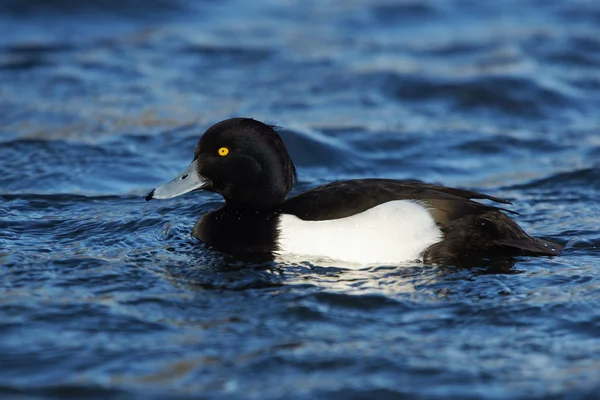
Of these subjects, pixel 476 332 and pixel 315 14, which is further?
pixel 315 14

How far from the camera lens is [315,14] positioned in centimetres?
1431

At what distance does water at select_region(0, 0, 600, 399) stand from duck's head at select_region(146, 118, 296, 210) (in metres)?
0.46

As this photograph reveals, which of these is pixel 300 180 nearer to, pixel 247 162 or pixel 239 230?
pixel 247 162

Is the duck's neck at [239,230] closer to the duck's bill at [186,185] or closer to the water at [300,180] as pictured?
the water at [300,180]

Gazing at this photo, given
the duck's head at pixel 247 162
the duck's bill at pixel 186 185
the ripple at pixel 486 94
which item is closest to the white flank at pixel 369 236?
the duck's head at pixel 247 162

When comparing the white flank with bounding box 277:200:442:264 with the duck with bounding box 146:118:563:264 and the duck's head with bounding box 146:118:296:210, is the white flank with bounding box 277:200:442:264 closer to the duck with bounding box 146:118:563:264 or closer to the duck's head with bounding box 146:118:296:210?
the duck with bounding box 146:118:563:264

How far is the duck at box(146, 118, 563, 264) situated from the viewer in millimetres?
5988

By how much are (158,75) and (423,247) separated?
6.28 metres

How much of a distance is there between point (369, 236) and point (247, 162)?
994mm

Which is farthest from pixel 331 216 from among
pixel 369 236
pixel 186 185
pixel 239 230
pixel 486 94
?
pixel 486 94

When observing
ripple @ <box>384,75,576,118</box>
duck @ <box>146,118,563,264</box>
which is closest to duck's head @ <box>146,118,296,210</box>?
duck @ <box>146,118,563,264</box>

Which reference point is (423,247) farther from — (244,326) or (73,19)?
(73,19)

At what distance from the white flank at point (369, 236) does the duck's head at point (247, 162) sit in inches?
16.7

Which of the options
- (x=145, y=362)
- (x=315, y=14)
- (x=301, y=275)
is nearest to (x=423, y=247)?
(x=301, y=275)
